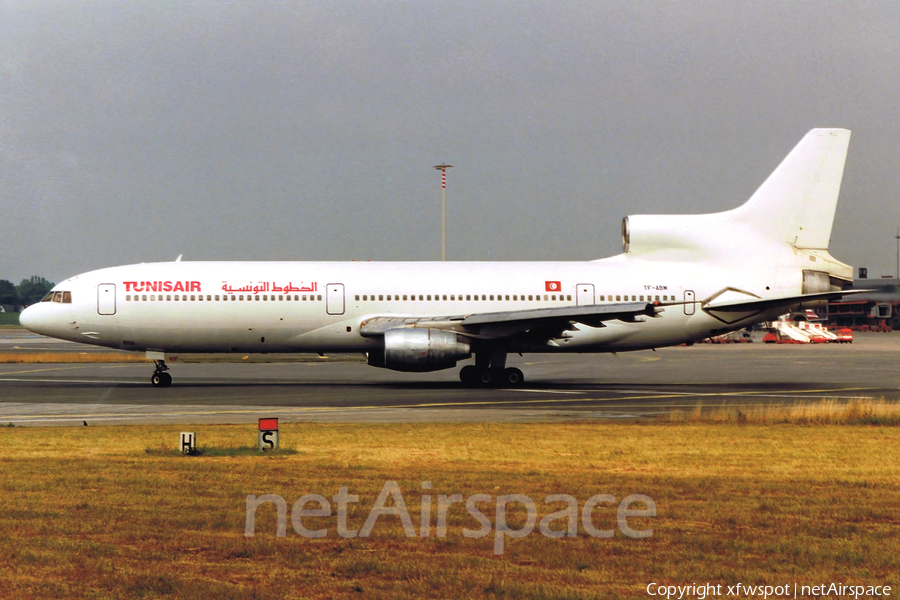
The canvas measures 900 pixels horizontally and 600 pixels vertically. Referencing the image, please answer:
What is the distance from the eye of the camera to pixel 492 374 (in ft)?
101

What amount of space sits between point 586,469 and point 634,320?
1821 centimetres

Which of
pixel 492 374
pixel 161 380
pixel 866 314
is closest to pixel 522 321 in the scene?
pixel 492 374

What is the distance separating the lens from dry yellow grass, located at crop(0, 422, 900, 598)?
22.5 feet

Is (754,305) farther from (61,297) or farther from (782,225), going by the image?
(61,297)

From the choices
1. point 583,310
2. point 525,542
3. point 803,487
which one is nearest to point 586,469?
point 803,487

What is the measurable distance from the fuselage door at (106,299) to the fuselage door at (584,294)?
15516 mm

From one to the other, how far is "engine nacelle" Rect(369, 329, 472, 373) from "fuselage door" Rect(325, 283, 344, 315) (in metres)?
2.41

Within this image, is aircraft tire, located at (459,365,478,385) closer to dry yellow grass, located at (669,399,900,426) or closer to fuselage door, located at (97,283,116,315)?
dry yellow grass, located at (669,399,900,426)

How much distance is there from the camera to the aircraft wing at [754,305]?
3134 cm

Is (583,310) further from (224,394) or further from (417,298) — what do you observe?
A: (224,394)

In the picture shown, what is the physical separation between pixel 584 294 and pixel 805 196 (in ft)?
30.0

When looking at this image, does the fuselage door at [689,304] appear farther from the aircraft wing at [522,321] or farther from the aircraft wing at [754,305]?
the aircraft wing at [522,321]

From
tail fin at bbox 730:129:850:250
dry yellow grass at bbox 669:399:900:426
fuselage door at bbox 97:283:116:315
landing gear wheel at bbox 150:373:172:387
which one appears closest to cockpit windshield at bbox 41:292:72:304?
fuselage door at bbox 97:283:116:315

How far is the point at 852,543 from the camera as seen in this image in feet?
25.9
